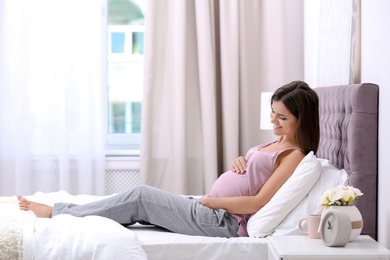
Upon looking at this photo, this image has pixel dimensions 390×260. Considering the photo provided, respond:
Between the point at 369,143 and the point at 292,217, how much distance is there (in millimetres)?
425

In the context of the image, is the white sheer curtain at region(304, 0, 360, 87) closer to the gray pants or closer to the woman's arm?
the woman's arm

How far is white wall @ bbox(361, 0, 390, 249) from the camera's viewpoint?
271cm

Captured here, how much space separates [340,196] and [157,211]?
895mm

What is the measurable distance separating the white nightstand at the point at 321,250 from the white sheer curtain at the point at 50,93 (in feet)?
8.88

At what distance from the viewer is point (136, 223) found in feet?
10.7

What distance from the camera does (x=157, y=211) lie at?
10.1ft

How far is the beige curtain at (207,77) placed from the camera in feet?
16.2

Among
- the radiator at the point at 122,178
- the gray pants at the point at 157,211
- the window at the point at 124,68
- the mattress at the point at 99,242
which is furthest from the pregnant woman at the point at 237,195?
the window at the point at 124,68

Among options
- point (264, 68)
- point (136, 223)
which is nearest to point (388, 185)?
point (136, 223)

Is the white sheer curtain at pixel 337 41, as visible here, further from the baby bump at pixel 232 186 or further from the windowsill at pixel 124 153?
the windowsill at pixel 124 153

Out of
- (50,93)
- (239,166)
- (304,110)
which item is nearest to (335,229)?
(304,110)

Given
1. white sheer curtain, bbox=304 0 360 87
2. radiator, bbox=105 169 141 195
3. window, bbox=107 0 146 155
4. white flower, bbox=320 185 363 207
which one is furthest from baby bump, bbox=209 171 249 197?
window, bbox=107 0 146 155

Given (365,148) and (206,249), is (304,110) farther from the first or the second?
(206,249)

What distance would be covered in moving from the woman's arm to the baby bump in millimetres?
81
